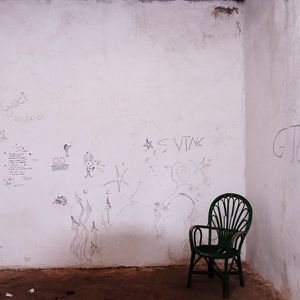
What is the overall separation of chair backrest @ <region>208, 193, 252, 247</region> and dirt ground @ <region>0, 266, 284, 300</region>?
0.51 m

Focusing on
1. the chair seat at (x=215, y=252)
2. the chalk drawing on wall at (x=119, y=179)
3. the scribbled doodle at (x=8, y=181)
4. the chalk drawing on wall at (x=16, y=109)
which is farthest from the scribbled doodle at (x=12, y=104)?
the chair seat at (x=215, y=252)

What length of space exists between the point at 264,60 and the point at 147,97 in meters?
1.34

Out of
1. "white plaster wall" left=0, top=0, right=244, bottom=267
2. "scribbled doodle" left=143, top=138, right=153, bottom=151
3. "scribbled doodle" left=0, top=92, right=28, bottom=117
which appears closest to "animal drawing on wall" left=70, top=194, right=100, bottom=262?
"white plaster wall" left=0, top=0, right=244, bottom=267

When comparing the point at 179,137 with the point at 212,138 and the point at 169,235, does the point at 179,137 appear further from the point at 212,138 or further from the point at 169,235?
the point at 169,235

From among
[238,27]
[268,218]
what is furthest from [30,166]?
[238,27]

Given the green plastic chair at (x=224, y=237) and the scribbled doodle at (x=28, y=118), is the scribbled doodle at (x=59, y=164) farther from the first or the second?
the green plastic chair at (x=224, y=237)

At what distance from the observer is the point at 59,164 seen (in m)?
4.11

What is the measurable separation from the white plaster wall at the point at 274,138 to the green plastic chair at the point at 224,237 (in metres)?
0.23

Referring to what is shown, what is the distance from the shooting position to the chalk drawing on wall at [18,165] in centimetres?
406

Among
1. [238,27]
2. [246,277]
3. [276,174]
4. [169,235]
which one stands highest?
[238,27]

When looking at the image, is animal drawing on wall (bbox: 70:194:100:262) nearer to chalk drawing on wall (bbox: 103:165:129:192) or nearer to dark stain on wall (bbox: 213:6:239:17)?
chalk drawing on wall (bbox: 103:165:129:192)

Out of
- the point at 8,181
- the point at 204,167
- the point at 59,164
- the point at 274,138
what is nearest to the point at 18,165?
the point at 8,181

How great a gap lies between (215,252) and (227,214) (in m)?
0.63

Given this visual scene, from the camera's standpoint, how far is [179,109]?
13.8 feet
